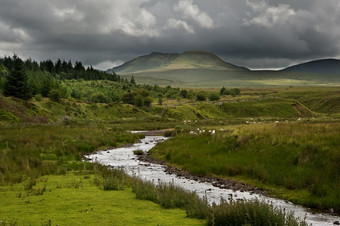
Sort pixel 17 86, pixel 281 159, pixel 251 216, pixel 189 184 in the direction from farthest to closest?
pixel 17 86, pixel 281 159, pixel 189 184, pixel 251 216

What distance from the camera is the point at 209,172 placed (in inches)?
947

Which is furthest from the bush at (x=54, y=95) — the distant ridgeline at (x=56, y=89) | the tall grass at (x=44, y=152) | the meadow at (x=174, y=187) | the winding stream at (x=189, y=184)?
the winding stream at (x=189, y=184)

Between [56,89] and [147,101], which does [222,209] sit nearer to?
[56,89]

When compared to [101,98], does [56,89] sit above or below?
above

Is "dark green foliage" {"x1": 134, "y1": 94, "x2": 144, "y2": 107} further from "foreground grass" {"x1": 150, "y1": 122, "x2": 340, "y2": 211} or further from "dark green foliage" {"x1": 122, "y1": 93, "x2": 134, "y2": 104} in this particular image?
"foreground grass" {"x1": 150, "y1": 122, "x2": 340, "y2": 211}

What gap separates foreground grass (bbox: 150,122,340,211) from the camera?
1739cm

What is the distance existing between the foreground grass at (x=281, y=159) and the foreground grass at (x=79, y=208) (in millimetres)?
8781

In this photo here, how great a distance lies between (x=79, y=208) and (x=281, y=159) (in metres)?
14.7

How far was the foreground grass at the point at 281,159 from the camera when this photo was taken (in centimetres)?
1739

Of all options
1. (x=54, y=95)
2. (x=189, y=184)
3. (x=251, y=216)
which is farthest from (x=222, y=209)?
(x=54, y=95)

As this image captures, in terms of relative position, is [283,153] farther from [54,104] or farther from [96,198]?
[54,104]

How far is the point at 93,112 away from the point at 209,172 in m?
89.4

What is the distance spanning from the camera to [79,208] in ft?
41.1

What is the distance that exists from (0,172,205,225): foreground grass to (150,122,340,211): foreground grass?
8781 millimetres
